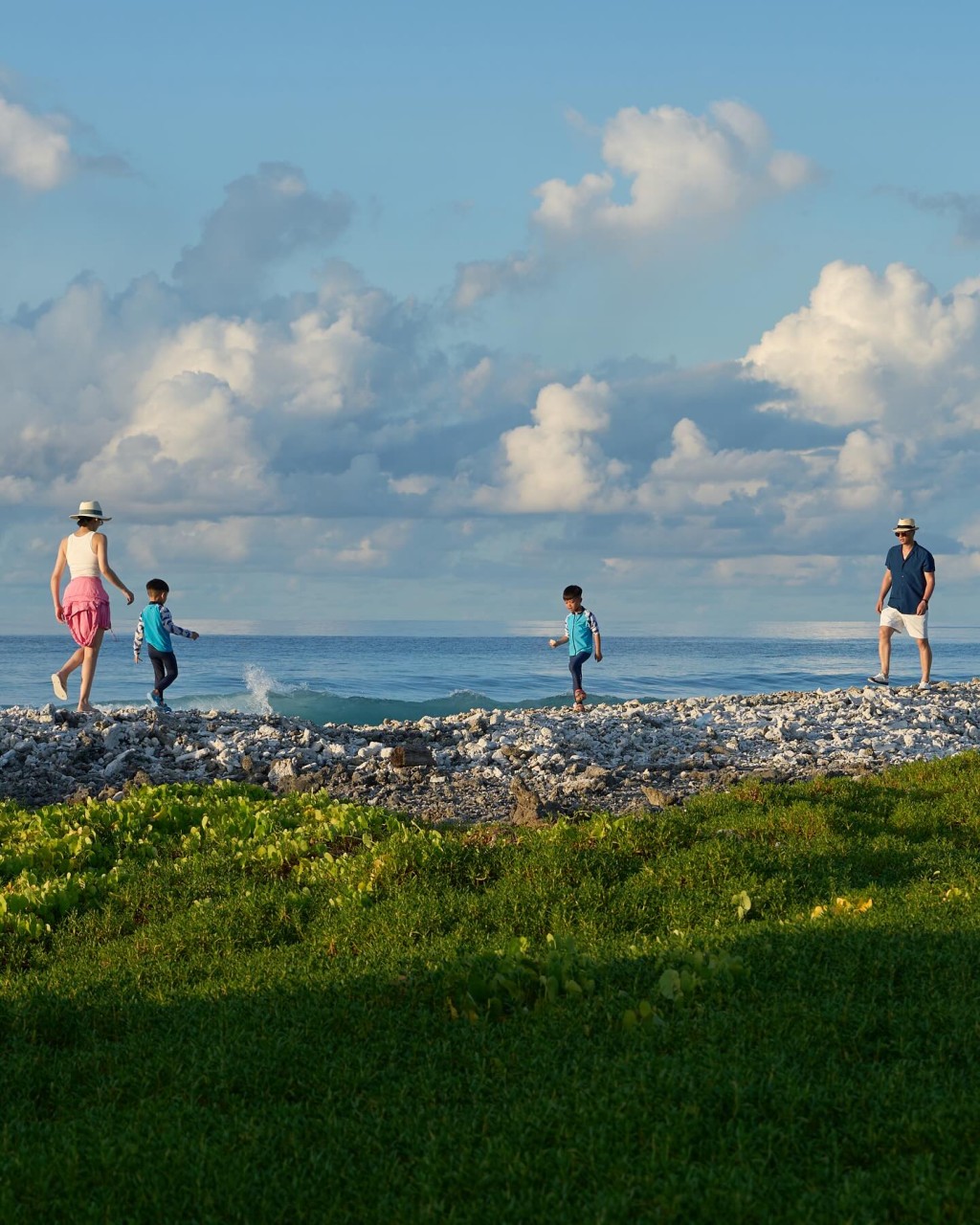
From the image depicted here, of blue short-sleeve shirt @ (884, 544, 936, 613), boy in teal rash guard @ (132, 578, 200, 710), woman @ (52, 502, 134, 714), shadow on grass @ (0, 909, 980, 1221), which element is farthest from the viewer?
blue short-sleeve shirt @ (884, 544, 936, 613)

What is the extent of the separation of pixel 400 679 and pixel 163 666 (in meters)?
33.4

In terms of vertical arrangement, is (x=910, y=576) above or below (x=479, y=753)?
above

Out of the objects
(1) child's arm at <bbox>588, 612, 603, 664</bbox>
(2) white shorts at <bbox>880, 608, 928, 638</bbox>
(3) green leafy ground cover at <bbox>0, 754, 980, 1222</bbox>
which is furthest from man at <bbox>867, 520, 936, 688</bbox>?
(3) green leafy ground cover at <bbox>0, 754, 980, 1222</bbox>

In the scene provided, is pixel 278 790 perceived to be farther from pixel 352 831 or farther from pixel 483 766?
pixel 352 831

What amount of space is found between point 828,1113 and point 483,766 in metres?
11.4

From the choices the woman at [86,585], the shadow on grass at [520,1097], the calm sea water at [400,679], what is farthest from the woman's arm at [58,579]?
the shadow on grass at [520,1097]

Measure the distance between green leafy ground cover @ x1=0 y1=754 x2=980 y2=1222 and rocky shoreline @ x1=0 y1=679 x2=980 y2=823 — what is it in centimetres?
375

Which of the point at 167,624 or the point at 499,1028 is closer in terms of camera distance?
the point at 499,1028

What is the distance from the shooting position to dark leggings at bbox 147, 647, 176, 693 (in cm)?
2069

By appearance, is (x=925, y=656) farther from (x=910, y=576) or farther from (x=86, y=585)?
(x=86, y=585)

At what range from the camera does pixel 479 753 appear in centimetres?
1684

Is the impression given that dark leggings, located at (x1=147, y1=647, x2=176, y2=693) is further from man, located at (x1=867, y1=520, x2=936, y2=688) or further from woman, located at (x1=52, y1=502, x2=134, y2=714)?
man, located at (x1=867, y1=520, x2=936, y2=688)

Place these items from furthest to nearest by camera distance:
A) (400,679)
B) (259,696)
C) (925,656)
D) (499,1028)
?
(400,679), (259,696), (925,656), (499,1028)

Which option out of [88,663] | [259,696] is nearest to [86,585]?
[88,663]
